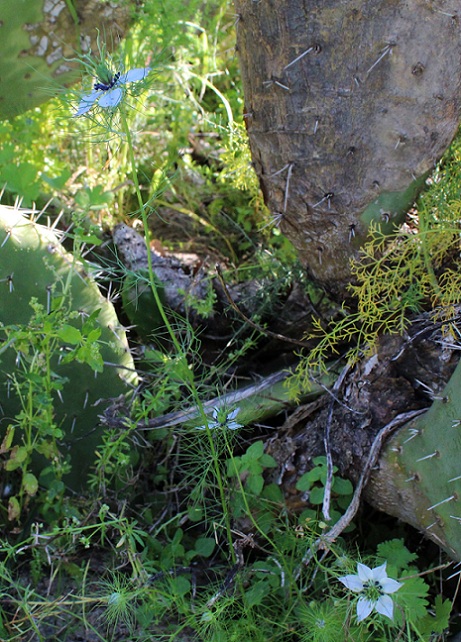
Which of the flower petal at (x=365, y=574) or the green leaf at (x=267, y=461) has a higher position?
the flower petal at (x=365, y=574)

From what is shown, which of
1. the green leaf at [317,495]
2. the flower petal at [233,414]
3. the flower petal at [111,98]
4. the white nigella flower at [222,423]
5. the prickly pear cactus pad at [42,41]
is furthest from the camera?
the prickly pear cactus pad at [42,41]

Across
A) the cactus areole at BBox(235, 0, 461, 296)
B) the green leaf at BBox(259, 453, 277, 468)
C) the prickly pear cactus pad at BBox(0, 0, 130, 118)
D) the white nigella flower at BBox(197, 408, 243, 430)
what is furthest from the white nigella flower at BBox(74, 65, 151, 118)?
the prickly pear cactus pad at BBox(0, 0, 130, 118)

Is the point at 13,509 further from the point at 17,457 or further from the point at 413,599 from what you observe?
the point at 413,599

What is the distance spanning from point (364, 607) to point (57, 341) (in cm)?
80

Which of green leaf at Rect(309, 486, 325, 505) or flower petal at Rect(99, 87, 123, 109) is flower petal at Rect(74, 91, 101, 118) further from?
green leaf at Rect(309, 486, 325, 505)

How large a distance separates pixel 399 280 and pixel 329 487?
0.47m

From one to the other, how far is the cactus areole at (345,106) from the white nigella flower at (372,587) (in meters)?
0.71

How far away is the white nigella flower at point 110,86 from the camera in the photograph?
40.7 inches

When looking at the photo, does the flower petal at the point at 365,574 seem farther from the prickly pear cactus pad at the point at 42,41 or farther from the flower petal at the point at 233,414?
the prickly pear cactus pad at the point at 42,41

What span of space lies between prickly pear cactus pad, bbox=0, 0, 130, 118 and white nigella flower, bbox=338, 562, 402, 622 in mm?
1526

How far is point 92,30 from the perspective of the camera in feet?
6.50

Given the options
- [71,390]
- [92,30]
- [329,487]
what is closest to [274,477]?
[329,487]

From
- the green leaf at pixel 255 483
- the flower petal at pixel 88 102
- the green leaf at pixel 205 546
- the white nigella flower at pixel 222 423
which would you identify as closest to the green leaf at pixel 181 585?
the green leaf at pixel 205 546

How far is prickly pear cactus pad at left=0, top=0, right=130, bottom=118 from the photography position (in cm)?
193
